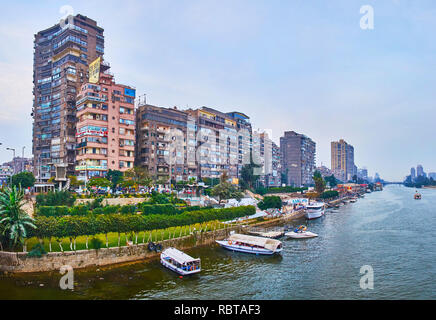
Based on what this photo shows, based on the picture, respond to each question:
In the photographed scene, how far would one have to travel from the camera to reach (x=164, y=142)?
354 feet

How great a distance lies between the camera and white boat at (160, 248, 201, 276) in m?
40.0

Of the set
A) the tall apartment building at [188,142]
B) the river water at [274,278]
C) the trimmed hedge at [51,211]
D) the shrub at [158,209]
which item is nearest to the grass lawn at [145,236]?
the river water at [274,278]

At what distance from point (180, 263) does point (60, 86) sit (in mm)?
88388

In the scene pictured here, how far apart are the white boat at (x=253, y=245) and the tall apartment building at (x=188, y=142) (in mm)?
52079

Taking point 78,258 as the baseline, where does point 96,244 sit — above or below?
above

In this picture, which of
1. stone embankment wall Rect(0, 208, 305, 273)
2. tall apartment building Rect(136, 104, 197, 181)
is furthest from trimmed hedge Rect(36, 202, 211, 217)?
tall apartment building Rect(136, 104, 197, 181)

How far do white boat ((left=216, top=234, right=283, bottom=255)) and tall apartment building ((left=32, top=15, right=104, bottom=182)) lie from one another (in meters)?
64.7

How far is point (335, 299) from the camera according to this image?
3388 cm

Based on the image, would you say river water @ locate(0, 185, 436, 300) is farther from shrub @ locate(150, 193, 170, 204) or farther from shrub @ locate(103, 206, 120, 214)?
shrub @ locate(150, 193, 170, 204)

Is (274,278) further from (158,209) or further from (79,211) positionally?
(79,211)

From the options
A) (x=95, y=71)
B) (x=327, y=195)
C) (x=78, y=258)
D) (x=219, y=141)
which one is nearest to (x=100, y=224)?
(x=78, y=258)

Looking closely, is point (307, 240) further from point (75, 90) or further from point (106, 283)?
point (75, 90)

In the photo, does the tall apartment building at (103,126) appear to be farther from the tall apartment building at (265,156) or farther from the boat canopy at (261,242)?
the tall apartment building at (265,156)
